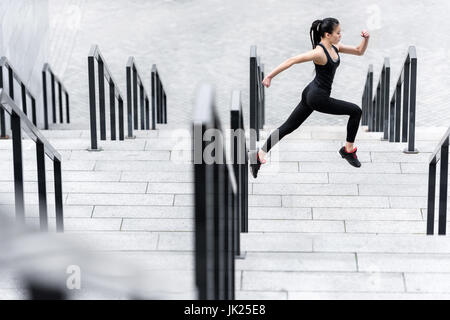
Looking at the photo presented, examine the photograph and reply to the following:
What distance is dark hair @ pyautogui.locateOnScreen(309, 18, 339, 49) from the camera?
19.2 ft

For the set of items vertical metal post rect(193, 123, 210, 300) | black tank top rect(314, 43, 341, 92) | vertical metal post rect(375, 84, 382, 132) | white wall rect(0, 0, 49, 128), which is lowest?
vertical metal post rect(193, 123, 210, 300)

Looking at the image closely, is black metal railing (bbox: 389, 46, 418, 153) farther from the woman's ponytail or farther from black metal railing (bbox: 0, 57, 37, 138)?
black metal railing (bbox: 0, 57, 37, 138)

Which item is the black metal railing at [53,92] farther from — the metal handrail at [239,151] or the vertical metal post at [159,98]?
the metal handrail at [239,151]

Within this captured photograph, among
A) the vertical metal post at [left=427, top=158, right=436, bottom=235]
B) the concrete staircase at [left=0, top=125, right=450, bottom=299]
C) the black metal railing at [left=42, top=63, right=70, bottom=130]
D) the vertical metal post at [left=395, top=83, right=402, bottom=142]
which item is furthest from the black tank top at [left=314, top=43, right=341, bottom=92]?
the black metal railing at [left=42, top=63, right=70, bottom=130]

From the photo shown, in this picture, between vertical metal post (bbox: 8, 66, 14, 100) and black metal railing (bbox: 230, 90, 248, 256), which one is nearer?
black metal railing (bbox: 230, 90, 248, 256)

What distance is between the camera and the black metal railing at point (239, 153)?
13.7 feet

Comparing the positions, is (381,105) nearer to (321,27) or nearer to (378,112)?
(378,112)

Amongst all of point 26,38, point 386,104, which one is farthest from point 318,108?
point 26,38

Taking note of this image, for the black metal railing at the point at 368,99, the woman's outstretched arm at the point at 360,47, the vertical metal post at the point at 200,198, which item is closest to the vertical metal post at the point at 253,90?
the woman's outstretched arm at the point at 360,47

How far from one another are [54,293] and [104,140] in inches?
256

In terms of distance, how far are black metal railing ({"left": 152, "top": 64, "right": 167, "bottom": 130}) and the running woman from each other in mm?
3538

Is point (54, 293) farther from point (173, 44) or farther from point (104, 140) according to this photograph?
point (173, 44)

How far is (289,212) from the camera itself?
19.2 feet
